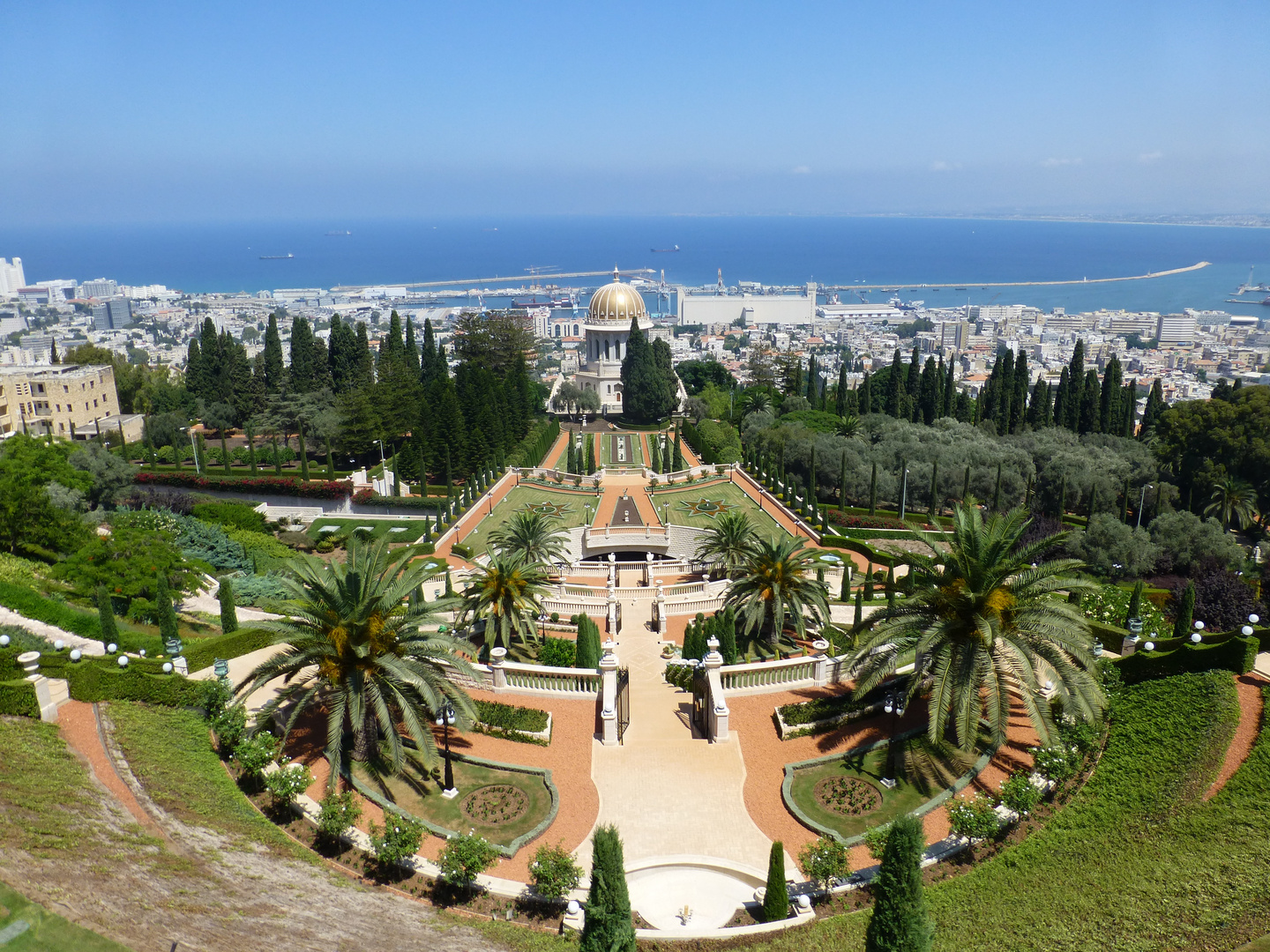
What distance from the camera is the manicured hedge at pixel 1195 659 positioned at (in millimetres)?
19500

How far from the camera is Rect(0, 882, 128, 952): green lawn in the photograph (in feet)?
36.5

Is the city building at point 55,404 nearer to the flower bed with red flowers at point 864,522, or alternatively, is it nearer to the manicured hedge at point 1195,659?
the flower bed with red flowers at point 864,522

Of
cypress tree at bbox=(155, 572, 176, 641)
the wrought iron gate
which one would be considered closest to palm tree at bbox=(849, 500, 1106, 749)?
the wrought iron gate

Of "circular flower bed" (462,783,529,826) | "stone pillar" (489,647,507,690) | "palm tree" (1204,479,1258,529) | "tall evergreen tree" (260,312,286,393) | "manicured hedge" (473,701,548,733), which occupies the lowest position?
"palm tree" (1204,479,1258,529)

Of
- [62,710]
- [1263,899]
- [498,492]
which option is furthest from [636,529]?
[1263,899]

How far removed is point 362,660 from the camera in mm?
18344

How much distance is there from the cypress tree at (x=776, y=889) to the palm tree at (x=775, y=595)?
10.9 m

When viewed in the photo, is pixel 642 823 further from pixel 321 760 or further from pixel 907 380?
pixel 907 380

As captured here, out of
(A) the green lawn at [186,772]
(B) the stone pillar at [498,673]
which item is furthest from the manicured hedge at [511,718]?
(A) the green lawn at [186,772]

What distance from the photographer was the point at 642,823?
18.0 meters

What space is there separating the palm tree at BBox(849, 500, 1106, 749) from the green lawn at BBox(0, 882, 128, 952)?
48.2 ft

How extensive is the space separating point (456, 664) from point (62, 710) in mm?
9402

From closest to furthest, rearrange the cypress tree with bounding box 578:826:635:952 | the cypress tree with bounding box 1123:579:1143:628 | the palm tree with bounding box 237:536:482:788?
the cypress tree with bounding box 578:826:635:952
the palm tree with bounding box 237:536:482:788
the cypress tree with bounding box 1123:579:1143:628

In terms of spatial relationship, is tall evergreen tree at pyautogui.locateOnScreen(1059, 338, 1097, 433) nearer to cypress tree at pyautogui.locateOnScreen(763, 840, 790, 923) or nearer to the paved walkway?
the paved walkway
